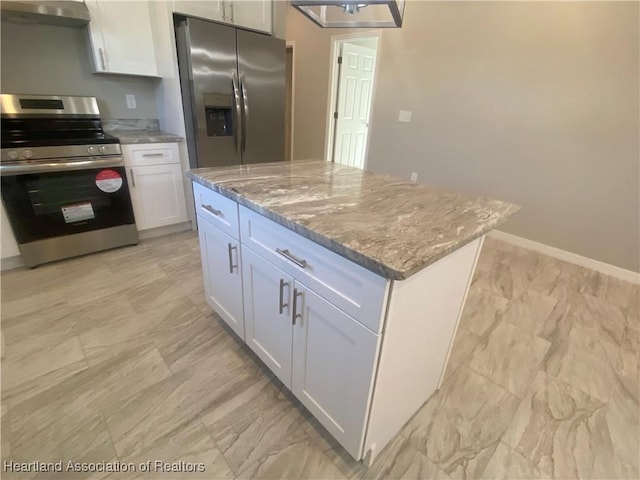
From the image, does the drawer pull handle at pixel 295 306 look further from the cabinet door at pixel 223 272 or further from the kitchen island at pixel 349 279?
the cabinet door at pixel 223 272

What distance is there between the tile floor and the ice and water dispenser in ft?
4.80

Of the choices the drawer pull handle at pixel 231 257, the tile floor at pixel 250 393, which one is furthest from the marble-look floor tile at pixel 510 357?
the drawer pull handle at pixel 231 257

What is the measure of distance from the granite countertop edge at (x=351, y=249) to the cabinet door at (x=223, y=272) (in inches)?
11.7

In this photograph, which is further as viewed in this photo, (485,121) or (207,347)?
(485,121)

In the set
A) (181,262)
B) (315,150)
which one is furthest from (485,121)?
(181,262)

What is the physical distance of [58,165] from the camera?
7.06ft

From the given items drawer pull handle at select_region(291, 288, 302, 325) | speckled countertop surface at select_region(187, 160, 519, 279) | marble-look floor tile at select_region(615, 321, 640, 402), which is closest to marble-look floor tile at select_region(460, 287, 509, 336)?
marble-look floor tile at select_region(615, 321, 640, 402)

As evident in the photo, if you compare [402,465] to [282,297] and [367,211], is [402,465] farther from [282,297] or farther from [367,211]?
[367,211]

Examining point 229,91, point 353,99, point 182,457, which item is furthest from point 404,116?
point 182,457

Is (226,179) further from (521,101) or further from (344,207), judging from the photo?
(521,101)

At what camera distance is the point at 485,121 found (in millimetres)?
3035

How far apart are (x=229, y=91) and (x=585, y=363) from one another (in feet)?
10.7

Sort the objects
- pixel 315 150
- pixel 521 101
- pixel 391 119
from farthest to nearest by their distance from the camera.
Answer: pixel 315 150
pixel 391 119
pixel 521 101

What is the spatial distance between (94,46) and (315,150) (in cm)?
295
